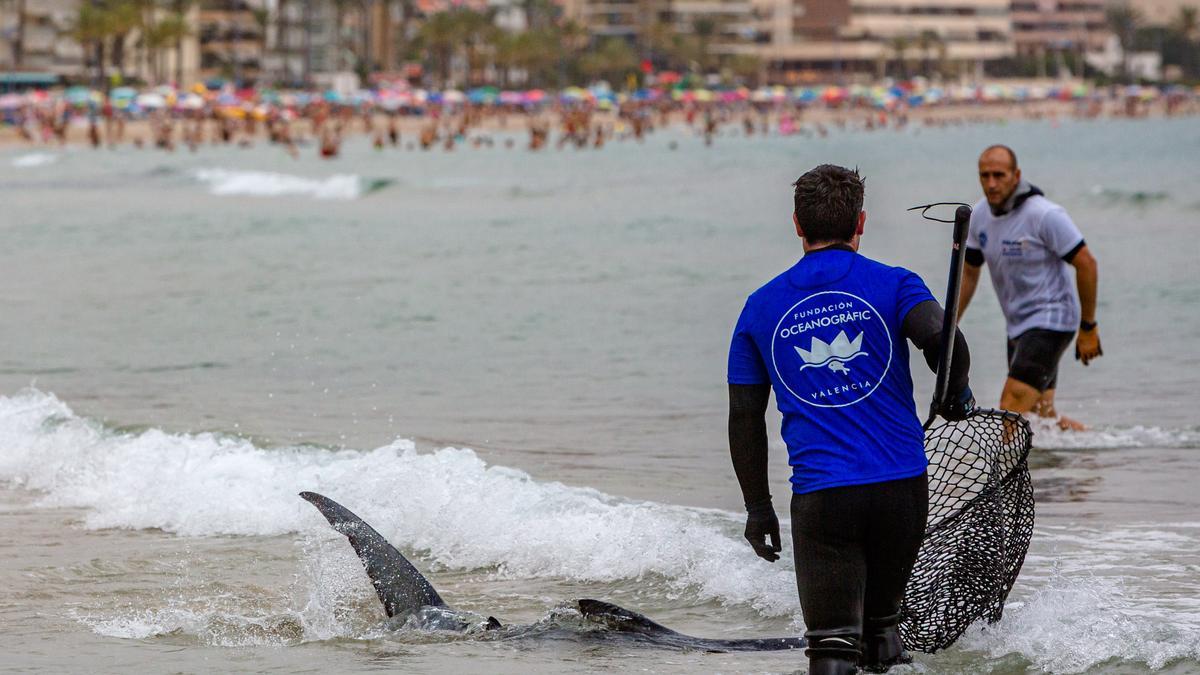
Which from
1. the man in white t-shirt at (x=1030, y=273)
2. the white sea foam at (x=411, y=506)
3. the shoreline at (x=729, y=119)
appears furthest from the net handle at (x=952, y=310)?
the shoreline at (x=729, y=119)

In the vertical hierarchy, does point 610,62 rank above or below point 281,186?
above

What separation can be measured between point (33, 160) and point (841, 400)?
223 ft

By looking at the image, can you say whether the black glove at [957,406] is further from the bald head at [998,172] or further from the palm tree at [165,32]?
the palm tree at [165,32]

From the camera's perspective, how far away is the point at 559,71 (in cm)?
15688

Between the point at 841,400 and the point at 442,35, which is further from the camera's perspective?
the point at 442,35

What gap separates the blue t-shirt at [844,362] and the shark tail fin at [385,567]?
2.02 meters

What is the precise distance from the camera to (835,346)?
151 inches

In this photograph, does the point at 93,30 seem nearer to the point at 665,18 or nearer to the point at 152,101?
the point at 152,101

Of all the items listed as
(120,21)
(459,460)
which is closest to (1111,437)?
(459,460)

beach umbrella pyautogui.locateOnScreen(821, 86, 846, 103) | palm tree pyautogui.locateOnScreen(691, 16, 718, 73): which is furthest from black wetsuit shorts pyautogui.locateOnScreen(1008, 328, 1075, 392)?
palm tree pyautogui.locateOnScreen(691, 16, 718, 73)

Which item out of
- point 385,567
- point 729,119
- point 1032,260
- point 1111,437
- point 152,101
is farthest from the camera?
point 729,119

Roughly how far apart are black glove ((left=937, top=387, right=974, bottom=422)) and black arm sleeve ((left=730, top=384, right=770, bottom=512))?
41cm

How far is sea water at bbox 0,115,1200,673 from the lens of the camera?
5.57m

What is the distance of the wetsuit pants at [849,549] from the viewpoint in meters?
3.83
